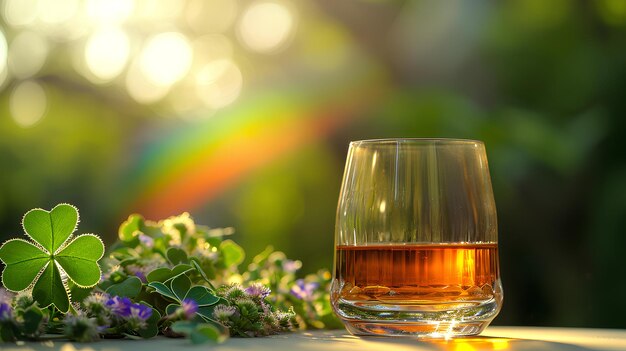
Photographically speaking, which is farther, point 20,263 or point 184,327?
point 20,263

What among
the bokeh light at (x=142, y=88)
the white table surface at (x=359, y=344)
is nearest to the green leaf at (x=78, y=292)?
the white table surface at (x=359, y=344)

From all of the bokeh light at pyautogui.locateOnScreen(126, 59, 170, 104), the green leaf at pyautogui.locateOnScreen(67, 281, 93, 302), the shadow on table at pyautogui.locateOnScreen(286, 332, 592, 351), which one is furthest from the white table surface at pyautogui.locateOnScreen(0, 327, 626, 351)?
the bokeh light at pyautogui.locateOnScreen(126, 59, 170, 104)

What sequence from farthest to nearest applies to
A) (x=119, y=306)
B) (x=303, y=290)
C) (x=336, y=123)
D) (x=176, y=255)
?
(x=336, y=123)
(x=303, y=290)
(x=176, y=255)
(x=119, y=306)

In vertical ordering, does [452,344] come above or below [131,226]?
below

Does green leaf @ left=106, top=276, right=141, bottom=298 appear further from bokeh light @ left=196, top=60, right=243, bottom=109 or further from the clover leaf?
bokeh light @ left=196, top=60, right=243, bottom=109

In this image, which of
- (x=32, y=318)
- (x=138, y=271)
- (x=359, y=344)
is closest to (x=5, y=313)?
(x=32, y=318)

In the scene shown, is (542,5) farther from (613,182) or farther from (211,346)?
(211,346)

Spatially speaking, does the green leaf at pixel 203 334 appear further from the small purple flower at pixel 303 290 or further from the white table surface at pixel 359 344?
the small purple flower at pixel 303 290

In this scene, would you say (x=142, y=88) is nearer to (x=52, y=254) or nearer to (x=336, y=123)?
(x=336, y=123)

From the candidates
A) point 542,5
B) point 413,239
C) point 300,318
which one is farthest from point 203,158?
point 413,239
